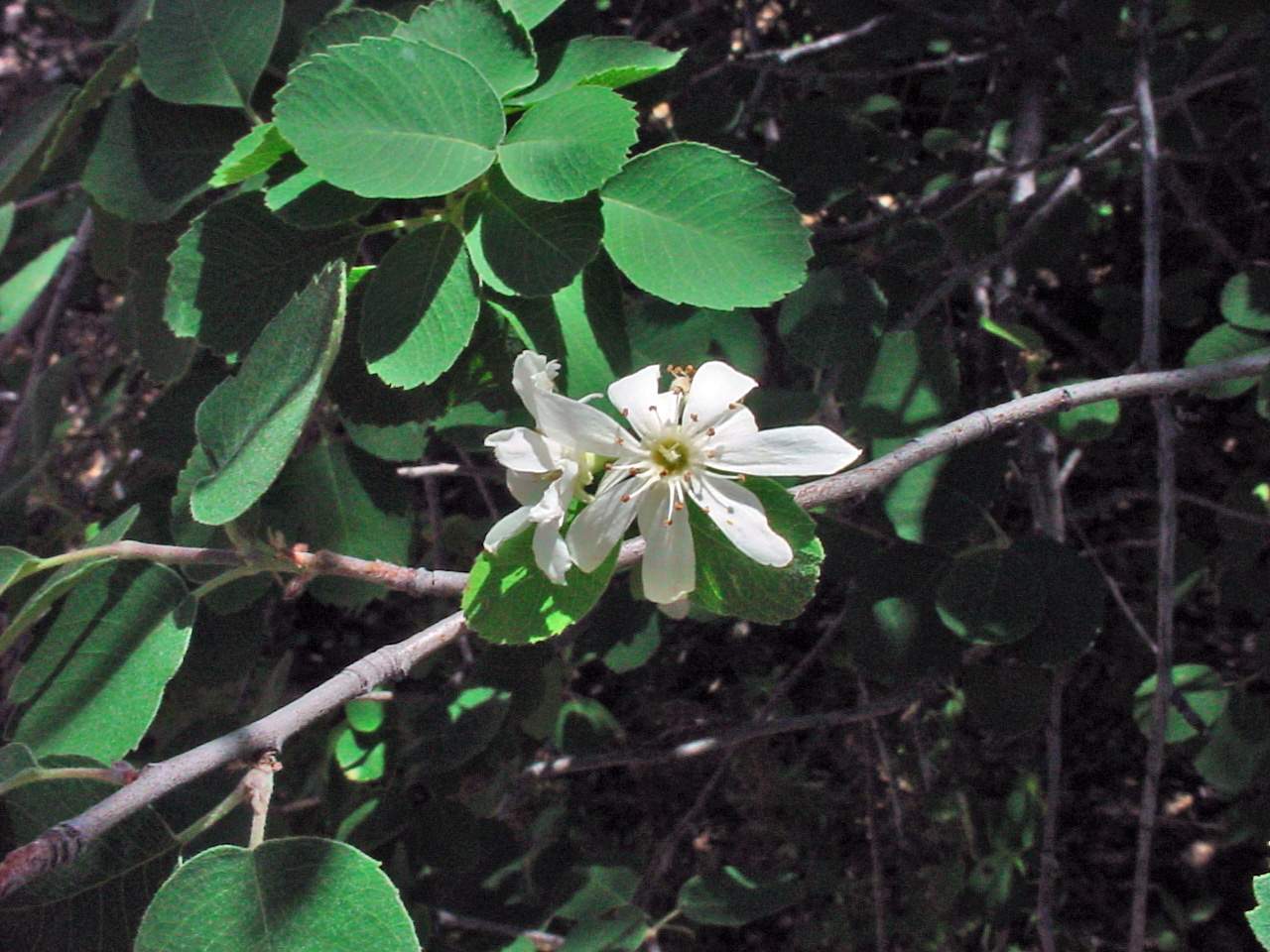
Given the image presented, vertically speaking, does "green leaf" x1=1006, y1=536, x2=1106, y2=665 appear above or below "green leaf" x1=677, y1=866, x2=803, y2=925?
above

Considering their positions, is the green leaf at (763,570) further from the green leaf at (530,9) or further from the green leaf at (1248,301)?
the green leaf at (1248,301)

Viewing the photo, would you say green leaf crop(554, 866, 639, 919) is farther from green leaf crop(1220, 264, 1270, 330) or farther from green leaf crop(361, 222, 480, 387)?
green leaf crop(1220, 264, 1270, 330)

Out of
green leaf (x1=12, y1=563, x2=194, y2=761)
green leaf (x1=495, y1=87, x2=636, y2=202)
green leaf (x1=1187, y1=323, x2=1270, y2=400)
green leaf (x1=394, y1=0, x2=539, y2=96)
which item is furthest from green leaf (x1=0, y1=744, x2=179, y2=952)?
green leaf (x1=1187, y1=323, x2=1270, y2=400)

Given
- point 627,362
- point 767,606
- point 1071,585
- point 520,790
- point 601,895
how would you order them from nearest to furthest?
point 767,606 → point 627,362 → point 1071,585 → point 601,895 → point 520,790

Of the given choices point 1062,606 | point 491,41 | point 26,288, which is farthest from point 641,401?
point 26,288

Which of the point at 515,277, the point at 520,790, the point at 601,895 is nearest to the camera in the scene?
the point at 515,277

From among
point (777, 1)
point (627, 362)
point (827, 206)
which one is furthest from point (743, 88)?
point (627, 362)

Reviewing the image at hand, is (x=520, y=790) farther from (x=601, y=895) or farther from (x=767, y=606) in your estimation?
(x=767, y=606)

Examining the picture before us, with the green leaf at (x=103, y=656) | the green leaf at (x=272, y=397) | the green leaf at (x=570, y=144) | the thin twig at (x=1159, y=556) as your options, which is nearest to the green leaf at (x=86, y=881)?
the green leaf at (x=103, y=656)
